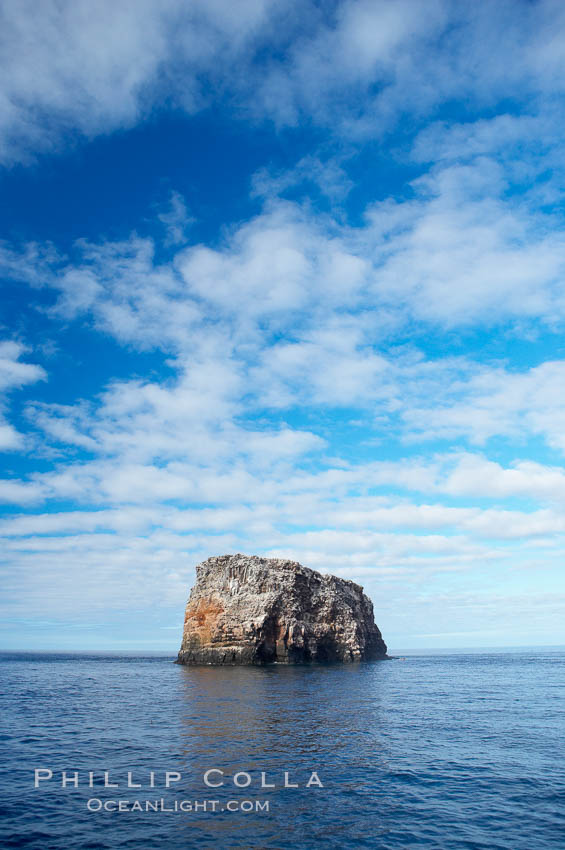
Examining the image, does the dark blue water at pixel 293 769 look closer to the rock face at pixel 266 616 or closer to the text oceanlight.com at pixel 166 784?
the text oceanlight.com at pixel 166 784

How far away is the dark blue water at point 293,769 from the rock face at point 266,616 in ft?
133

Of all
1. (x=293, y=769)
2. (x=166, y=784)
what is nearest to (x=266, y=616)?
(x=293, y=769)

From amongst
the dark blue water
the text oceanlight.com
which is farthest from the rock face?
the text oceanlight.com

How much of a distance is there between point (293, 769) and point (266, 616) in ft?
216

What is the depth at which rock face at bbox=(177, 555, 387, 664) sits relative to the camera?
89.3m

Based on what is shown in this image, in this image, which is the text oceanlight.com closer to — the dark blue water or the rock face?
the dark blue water

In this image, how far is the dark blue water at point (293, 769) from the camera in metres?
17.5

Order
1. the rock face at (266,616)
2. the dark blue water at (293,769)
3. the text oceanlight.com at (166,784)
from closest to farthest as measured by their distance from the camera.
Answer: the dark blue water at (293,769) → the text oceanlight.com at (166,784) → the rock face at (266,616)

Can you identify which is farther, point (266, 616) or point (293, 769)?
point (266, 616)

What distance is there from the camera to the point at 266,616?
291 feet

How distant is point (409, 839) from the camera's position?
681 inches

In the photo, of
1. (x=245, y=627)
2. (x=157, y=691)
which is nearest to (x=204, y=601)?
(x=245, y=627)

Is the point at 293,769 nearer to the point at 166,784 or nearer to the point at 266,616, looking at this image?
the point at 166,784

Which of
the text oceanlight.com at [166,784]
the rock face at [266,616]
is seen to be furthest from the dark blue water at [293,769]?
the rock face at [266,616]
